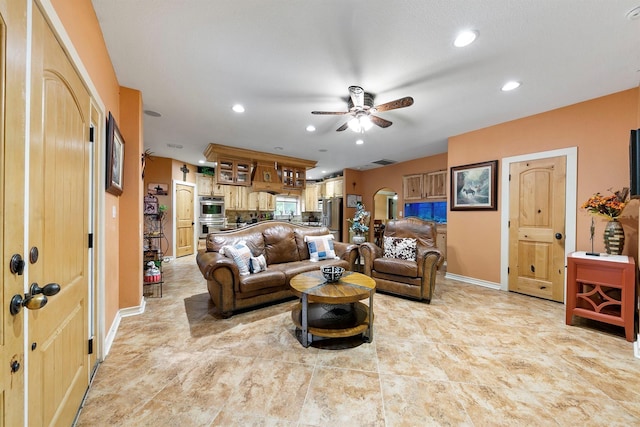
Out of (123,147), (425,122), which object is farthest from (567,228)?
(123,147)

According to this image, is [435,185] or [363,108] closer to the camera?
[363,108]

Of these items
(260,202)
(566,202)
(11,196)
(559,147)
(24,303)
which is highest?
(559,147)

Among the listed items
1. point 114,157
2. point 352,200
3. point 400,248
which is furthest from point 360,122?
point 352,200

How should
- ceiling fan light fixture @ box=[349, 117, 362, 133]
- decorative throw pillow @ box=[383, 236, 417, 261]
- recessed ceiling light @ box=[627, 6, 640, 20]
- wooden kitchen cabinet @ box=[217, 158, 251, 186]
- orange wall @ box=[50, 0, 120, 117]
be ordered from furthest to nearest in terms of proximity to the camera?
1. wooden kitchen cabinet @ box=[217, 158, 251, 186]
2. decorative throw pillow @ box=[383, 236, 417, 261]
3. ceiling fan light fixture @ box=[349, 117, 362, 133]
4. recessed ceiling light @ box=[627, 6, 640, 20]
5. orange wall @ box=[50, 0, 120, 117]

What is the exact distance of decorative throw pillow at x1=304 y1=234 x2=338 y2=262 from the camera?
3.84 meters

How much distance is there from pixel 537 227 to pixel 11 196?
15.9 ft

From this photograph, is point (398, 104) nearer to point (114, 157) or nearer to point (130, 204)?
point (114, 157)

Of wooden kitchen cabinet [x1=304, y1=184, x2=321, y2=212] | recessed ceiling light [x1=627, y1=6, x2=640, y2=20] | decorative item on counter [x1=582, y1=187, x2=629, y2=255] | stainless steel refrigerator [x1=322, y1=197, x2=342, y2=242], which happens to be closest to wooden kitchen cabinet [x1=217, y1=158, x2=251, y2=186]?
stainless steel refrigerator [x1=322, y1=197, x2=342, y2=242]

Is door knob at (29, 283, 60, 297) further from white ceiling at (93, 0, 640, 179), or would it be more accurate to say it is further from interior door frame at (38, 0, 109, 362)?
white ceiling at (93, 0, 640, 179)

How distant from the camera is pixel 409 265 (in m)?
3.28

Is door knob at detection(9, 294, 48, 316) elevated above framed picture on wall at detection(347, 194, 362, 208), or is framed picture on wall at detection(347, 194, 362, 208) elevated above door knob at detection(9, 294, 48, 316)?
framed picture on wall at detection(347, 194, 362, 208)

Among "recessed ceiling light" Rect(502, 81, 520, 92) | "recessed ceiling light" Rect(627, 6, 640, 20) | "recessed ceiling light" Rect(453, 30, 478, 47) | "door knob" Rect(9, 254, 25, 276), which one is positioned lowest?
"door knob" Rect(9, 254, 25, 276)

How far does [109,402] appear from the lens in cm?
151

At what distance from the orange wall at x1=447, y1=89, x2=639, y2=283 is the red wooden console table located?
67cm
